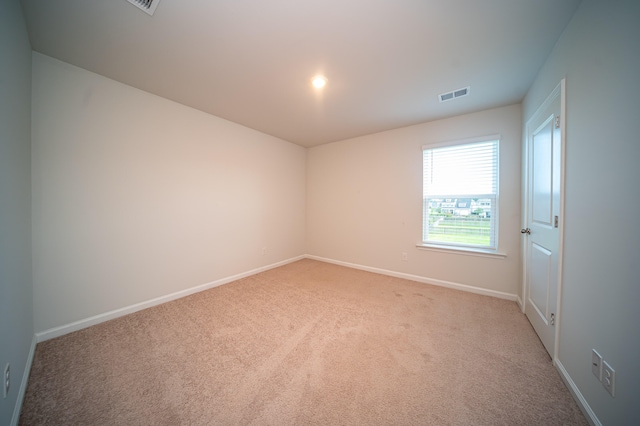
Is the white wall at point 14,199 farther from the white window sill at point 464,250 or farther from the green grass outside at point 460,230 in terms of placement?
the green grass outside at point 460,230

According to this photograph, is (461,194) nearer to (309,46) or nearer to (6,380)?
(309,46)

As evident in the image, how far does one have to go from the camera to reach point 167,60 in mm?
1964

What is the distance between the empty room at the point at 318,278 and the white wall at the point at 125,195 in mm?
20

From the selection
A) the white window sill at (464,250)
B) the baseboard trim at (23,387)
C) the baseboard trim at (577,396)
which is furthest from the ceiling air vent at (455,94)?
the baseboard trim at (23,387)

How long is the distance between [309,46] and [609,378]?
112 inches

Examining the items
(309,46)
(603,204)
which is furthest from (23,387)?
(603,204)

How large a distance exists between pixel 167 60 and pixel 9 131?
4.08 feet

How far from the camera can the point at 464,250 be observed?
3.08 meters

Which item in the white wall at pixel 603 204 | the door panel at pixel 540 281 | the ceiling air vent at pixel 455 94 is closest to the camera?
the white wall at pixel 603 204

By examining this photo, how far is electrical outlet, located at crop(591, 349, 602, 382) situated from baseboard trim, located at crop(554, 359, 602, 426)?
0.22 meters

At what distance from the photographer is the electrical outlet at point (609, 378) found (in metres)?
1.05

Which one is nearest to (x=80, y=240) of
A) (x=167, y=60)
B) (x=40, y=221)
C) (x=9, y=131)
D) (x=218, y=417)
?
(x=40, y=221)

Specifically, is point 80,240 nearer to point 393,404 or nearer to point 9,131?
point 9,131

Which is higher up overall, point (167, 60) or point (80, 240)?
point (167, 60)
